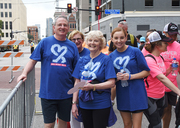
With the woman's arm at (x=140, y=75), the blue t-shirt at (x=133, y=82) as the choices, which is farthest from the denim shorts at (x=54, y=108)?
the woman's arm at (x=140, y=75)

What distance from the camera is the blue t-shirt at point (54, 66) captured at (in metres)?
3.08

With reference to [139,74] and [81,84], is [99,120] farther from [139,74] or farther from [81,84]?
[139,74]

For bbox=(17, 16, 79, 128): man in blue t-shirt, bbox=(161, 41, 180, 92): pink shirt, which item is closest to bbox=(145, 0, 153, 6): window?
bbox=(161, 41, 180, 92): pink shirt

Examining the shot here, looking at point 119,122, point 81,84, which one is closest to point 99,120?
point 81,84

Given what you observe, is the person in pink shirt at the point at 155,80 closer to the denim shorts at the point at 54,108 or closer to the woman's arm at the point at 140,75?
the woman's arm at the point at 140,75

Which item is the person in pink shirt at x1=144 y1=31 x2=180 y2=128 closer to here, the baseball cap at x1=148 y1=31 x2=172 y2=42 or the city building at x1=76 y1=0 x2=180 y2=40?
the baseball cap at x1=148 y1=31 x2=172 y2=42

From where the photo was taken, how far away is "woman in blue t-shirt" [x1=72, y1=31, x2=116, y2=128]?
2.71 meters

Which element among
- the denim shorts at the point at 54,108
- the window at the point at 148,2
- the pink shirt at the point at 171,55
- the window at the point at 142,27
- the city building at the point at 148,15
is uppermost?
the window at the point at 148,2

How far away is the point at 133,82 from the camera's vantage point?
3020 millimetres

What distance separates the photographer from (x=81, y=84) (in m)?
2.58

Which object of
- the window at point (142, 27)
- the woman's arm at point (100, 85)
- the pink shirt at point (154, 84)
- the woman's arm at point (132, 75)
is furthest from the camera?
the window at point (142, 27)

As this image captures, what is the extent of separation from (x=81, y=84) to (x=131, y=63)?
2.84 feet

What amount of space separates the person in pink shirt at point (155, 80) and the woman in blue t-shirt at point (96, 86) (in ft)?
2.52

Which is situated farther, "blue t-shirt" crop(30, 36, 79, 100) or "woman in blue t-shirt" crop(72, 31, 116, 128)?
"blue t-shirt" crop(30, 36, 79, 100)
